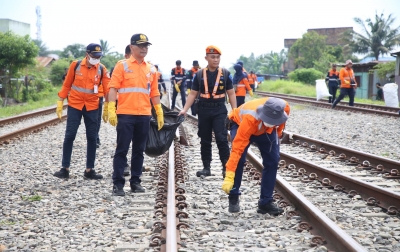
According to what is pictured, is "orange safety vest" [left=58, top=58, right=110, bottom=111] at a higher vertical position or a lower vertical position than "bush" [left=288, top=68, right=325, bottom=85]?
lower

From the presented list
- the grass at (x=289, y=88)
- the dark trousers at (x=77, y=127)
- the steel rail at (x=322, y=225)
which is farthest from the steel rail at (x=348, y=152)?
the grass at (x=289, y=88)

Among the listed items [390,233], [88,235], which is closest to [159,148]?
[88,235]

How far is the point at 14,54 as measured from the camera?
2725 cm

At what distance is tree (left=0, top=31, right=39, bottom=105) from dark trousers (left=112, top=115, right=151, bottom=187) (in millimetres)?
21595

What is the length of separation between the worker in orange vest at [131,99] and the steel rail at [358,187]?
2.56 meters

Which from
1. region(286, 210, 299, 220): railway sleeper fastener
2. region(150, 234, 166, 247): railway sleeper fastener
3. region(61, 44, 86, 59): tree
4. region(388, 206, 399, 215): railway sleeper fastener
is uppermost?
region(61, 44, 86, 59): tree

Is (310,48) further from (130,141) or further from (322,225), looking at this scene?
(322,225)

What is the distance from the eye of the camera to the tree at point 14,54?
88.5 ft

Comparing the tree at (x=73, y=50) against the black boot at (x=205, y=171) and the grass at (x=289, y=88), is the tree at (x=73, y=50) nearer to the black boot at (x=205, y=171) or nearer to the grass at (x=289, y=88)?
the grass at (x=289, y=88)

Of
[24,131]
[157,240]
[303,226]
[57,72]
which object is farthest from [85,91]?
[57,72]

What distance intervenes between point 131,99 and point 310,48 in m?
55.4

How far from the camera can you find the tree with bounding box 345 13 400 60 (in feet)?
215

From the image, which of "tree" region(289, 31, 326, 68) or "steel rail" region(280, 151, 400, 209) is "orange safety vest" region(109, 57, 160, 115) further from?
"tree" region(289, 31, 326, 68)

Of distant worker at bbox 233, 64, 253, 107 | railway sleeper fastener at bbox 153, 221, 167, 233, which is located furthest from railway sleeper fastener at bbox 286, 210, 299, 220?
distant worker at bbox 233, 64, 253, 107
